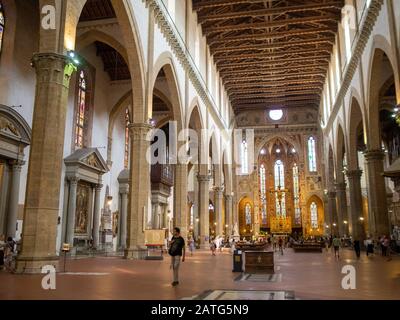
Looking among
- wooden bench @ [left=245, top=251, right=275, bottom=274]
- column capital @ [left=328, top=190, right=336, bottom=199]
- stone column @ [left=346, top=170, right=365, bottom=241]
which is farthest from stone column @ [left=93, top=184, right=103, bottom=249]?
column capital @ [left=328, top=190, right=336, bottom=199]

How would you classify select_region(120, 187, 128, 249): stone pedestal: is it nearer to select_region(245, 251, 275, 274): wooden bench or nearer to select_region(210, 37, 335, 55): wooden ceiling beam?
select_region(210, 37, 335, 55): wooden ceiling beam

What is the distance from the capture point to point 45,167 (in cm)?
1080

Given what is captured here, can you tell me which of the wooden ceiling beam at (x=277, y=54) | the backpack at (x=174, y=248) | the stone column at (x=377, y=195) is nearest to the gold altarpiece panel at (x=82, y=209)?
the backpack at (x=174, y=248)

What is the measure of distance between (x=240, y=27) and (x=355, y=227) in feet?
54.6

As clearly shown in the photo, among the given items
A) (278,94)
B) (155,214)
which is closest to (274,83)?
(278,94)

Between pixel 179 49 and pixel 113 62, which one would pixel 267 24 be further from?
pixel 113 62

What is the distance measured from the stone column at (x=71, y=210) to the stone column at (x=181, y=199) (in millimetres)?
5820

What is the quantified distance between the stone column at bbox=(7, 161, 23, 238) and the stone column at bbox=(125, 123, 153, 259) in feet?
15.0

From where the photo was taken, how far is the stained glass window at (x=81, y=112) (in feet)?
76.3

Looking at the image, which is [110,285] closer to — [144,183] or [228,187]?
[144,183]

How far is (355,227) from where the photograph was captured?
1129 inches

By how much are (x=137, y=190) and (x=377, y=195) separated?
1344cm

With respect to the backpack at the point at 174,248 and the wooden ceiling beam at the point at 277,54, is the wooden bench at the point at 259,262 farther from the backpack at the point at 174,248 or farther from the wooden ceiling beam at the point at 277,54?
the wooden ceiling beam at the point at 277,54
